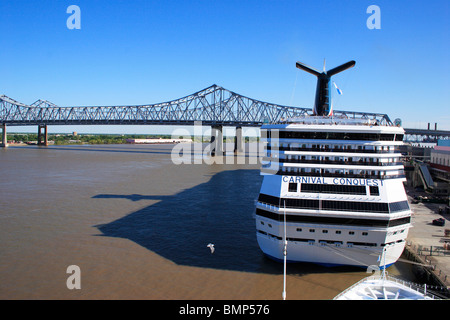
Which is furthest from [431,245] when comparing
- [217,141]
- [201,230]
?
[217,141]

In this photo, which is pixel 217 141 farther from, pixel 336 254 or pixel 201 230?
pixel 336 254

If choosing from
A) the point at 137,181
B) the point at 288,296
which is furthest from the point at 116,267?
the point at 137,181

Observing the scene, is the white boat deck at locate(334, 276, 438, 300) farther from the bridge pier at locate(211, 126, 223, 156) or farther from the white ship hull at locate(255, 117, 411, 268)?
the bridge pier at locate(211, 126, 223, 156)

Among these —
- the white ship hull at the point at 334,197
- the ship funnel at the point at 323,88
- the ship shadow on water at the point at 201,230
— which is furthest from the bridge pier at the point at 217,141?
the white ship hull at the point at 334,197

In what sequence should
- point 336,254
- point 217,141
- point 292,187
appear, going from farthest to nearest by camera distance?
1. point 217,141
2. point 292,187
3. point 336,254

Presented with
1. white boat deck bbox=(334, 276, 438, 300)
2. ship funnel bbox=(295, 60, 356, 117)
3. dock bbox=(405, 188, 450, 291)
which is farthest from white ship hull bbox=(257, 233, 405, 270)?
ship funnel bbox=(295, 60, 356, 117)
